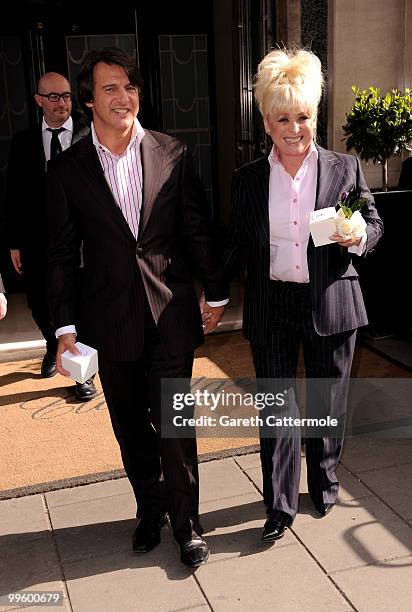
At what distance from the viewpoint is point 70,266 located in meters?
3.18

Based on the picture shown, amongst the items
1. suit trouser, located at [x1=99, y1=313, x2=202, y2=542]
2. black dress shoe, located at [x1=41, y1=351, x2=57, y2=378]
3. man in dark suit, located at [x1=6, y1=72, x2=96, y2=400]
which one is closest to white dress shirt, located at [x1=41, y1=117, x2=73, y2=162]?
man in dark suit, located at [x1=6, y1=72, x2=96, y2=400]

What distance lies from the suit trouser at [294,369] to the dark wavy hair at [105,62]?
1041 millimetres

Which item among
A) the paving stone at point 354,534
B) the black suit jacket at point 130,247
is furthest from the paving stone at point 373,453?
the black suit jacket at point 130,247

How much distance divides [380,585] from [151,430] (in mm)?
1140

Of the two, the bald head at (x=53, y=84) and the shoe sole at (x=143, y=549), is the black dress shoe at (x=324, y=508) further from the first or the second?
the bald head at (x=53, y=84)

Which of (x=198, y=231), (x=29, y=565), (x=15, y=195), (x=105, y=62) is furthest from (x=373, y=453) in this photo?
(x=15, y=195)

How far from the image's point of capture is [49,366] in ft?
18.6

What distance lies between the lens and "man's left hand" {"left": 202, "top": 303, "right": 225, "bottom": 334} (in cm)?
327

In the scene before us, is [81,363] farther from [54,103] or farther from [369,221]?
[54,103]

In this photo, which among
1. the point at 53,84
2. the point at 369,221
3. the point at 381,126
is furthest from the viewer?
the point at 381,126

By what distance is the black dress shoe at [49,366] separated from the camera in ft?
18.6

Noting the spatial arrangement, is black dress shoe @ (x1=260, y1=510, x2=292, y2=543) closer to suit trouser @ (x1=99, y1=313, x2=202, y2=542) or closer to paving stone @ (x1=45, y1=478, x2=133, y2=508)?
suit trouser @ (x1=99, y1=313, x2=202, y2=542)

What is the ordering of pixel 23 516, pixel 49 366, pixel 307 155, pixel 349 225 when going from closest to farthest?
pixel 349 225 → pixel 307 155 → pixel 23 516 → pixel 49 366

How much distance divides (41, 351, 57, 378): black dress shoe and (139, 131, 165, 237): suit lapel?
293 cm
